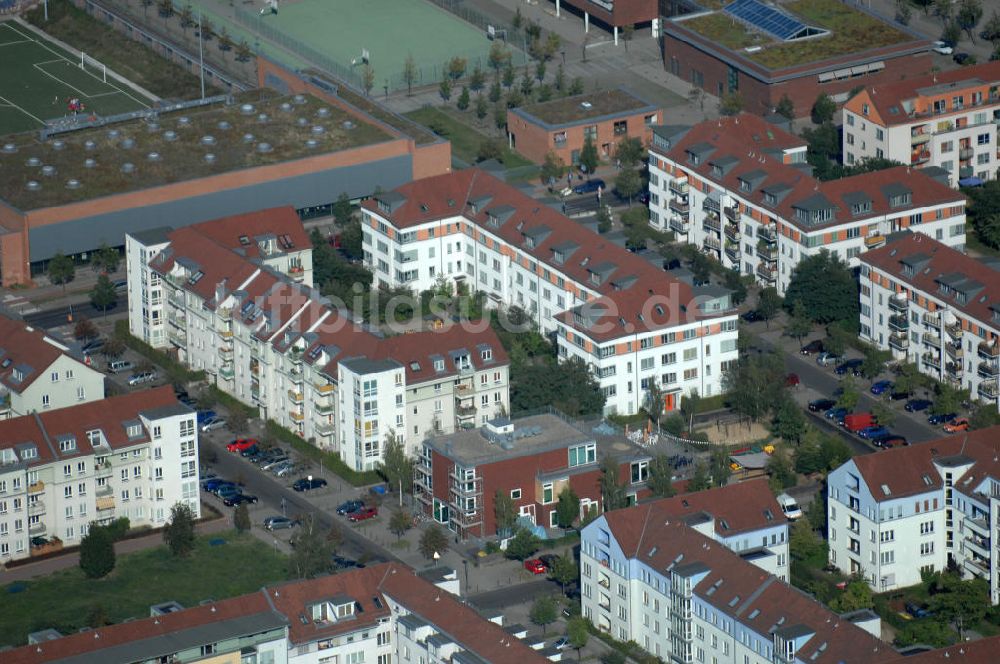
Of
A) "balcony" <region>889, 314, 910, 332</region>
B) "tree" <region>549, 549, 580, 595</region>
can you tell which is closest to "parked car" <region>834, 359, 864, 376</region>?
"balcony" <region>889, 314, 910, 332</region>

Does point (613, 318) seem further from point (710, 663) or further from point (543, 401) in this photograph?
point (710, 663)

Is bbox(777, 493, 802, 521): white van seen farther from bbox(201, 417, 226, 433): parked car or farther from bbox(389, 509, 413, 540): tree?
bbox(201, 417, 226, 433): parked car

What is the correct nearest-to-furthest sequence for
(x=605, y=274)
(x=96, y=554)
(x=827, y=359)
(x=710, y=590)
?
1. (x=710, y=590)
2. (x=96, y=554)
3. (x=605, y=274)
4. (x=827, y=359)

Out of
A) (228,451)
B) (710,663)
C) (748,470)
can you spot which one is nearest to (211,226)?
(228,451)

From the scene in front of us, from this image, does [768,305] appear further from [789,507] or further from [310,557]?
[310,557]

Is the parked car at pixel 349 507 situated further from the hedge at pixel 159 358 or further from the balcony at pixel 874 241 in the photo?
the balcony at pixel 874 241

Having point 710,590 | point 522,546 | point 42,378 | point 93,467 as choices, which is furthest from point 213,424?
point 710,590
